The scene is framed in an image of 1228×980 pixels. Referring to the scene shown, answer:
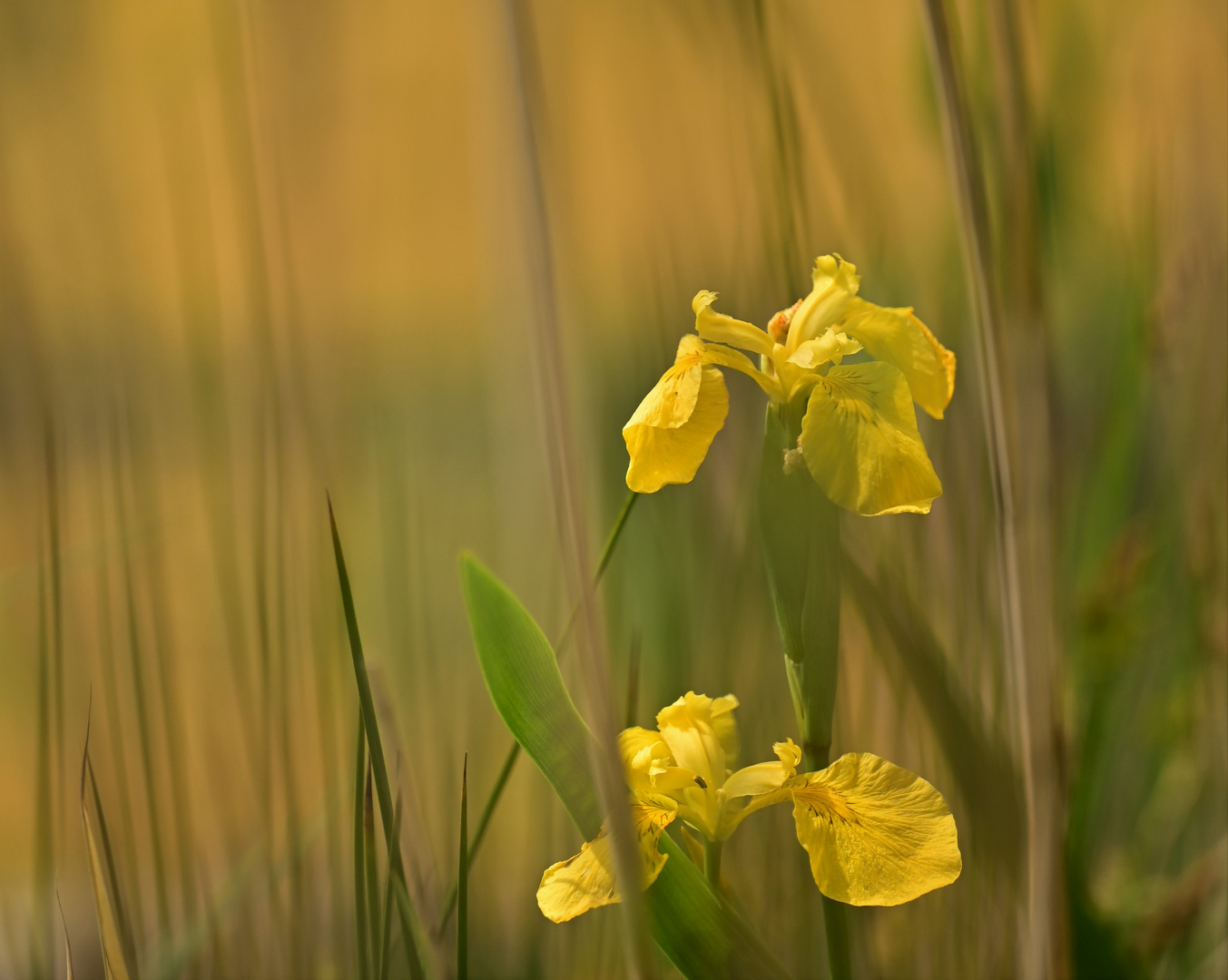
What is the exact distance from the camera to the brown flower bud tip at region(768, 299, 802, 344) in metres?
0.25

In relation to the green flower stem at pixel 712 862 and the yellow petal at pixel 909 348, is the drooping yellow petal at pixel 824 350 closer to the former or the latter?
the yellow petal at pixel 909 348

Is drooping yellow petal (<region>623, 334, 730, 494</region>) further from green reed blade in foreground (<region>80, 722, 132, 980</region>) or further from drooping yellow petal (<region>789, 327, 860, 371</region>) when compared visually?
green reed blade in foreground (<region>80, 722, 132, 980</region>)

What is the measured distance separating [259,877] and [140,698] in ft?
0.29

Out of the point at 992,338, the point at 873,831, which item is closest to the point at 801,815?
the point at 873,831

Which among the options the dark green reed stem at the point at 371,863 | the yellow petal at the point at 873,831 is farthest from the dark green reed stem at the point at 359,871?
the yellow petal at the point at 873,831

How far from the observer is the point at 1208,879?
1.01 feet

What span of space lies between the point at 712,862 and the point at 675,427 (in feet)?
0.36

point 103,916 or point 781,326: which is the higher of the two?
point 781,326

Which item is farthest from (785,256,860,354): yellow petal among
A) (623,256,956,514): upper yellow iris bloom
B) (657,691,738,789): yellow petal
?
(657,691,738,789): yellow petal

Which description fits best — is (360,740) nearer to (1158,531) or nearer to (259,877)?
(259,877)

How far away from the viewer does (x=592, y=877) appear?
19cm

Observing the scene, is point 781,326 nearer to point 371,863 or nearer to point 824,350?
point 824,350

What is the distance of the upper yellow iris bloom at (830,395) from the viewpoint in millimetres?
199

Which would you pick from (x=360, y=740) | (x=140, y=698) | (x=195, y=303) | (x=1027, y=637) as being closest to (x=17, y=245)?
(x=195, y=303)
